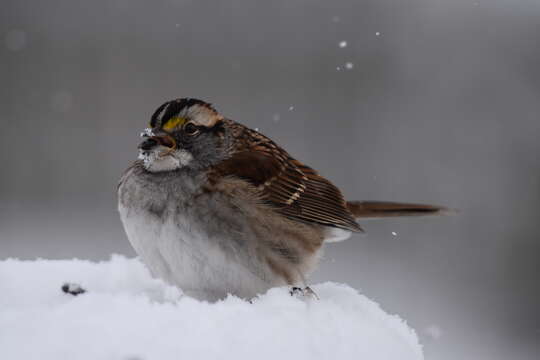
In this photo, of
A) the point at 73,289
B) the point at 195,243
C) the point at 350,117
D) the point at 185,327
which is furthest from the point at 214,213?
the point at 350,117

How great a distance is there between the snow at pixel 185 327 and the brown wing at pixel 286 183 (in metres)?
0.94

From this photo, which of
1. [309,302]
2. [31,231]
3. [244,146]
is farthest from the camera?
[31,231]

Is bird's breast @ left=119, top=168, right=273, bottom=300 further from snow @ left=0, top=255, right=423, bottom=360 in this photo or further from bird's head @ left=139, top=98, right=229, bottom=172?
snow @ left=0, top=255, right=423, bottom=360

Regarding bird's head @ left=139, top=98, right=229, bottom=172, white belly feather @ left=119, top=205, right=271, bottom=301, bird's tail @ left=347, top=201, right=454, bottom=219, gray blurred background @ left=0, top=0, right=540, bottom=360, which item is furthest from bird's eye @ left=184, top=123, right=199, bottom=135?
gray blurred background @ left=0, top=0, right=540, bottom=360

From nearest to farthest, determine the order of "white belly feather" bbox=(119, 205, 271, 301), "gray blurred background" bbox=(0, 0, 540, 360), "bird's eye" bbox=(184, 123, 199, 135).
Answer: "white belly feather" bbox=(119, 205, 271, 301) → "bird's eye" bbox=(184, 123, 199, 135) → "gray blurred background" bbox=(0, 0, 540, 360)

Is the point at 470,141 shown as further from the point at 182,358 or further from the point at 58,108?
the point at 182,358

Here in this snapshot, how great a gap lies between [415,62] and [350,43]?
722 millimetres

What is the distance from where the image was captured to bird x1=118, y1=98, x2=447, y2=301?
8.15ft

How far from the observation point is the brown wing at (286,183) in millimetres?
2861

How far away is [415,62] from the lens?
6.10 metres

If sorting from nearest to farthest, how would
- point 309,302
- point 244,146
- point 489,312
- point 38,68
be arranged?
1. point 309,302
2. point 244,146
3. point 38,68
4. point 489,312

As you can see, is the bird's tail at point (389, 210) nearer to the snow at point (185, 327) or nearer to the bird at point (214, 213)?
the bird at point (214, 213)

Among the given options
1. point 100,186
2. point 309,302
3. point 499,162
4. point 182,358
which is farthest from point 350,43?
point 182,358

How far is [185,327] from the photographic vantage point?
1.41 metres
